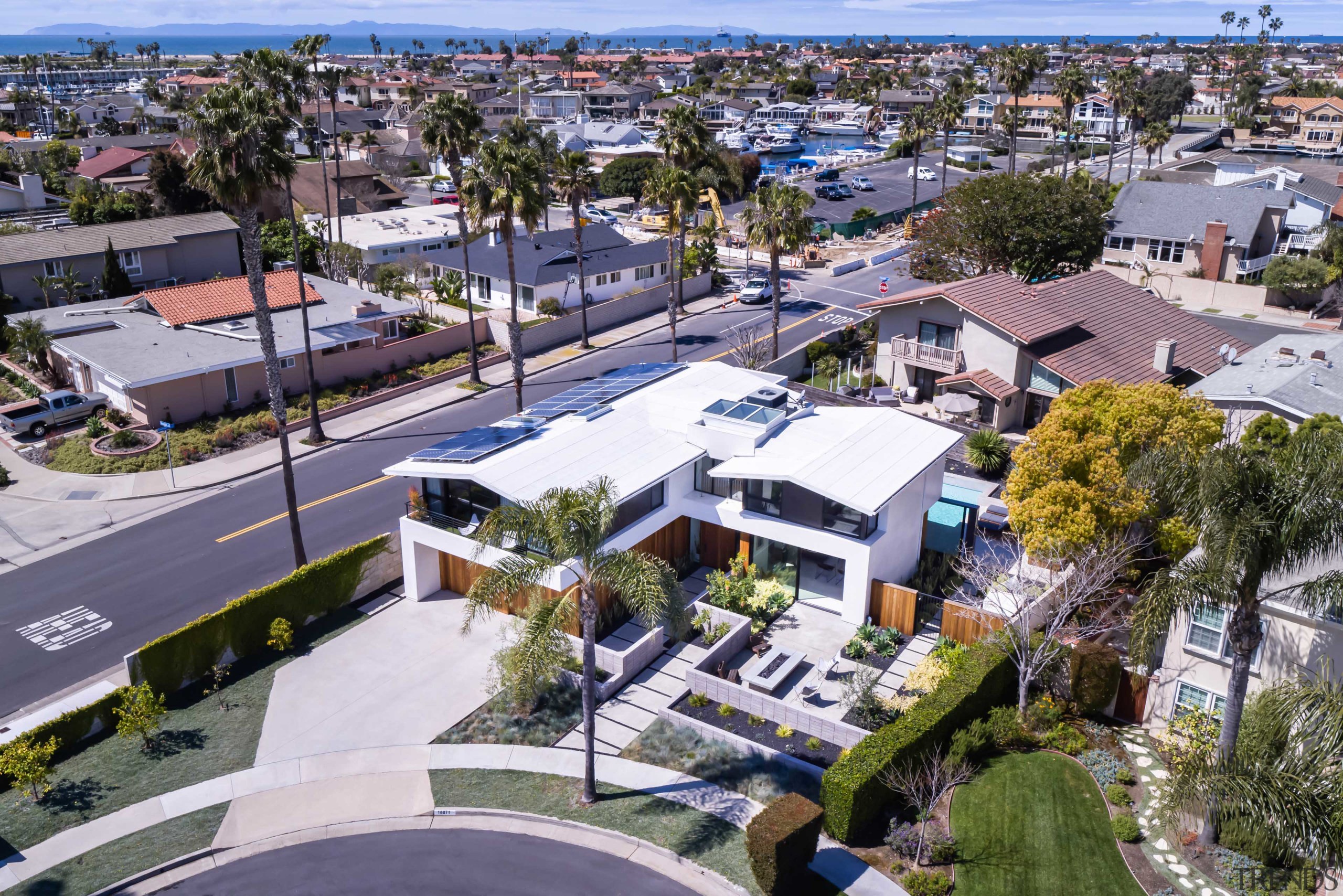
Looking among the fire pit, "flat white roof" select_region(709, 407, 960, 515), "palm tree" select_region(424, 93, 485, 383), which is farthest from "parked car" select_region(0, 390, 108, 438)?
the fire pit

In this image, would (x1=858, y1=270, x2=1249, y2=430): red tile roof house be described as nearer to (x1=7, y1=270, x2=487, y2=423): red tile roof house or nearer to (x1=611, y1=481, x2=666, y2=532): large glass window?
(x1=611, y1=481, x2=666, y2=532): large glass window

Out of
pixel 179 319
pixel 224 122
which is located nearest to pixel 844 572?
pixel 224 122

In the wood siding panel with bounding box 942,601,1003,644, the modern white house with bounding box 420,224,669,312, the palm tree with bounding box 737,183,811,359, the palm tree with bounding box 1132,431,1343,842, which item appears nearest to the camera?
the palm tree with bounding box 1132,431,1343,842

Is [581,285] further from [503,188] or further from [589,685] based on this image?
[589,685]

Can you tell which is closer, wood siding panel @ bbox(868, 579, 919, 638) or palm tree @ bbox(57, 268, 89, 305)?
wood siding panel @ bbox(868, 579, 919, 638)

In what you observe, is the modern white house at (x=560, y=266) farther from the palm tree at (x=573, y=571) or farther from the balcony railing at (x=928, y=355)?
the palm tree at (x=573, y=571)

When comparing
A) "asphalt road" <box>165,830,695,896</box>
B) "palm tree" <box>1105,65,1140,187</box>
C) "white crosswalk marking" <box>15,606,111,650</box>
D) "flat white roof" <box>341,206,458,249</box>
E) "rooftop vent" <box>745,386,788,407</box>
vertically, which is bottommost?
"asphalt road" <box>165,830,695,896</box>

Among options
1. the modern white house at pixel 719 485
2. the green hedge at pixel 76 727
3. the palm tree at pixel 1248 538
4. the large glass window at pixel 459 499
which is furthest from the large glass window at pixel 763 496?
the green hedge at pixel 76 727

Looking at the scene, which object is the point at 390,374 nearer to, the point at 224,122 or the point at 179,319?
the point at 179,319
